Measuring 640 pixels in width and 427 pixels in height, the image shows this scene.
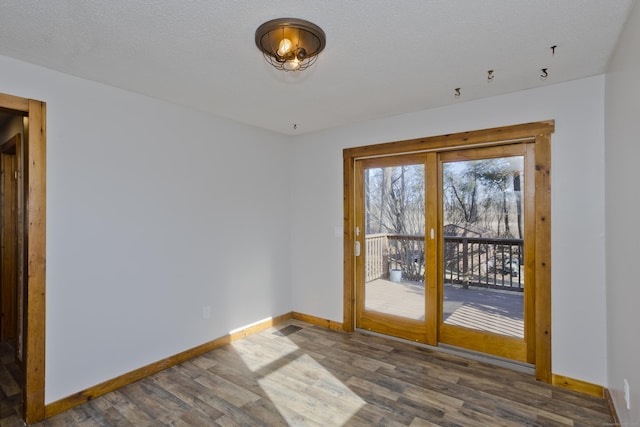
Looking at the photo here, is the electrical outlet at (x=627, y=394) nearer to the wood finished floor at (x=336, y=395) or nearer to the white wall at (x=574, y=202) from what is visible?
the wood finished floor at (x=336, y=395)

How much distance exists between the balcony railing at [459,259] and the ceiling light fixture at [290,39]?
230 centimetres

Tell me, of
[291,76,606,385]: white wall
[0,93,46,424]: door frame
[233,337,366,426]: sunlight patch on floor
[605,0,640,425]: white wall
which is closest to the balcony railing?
[291,76,606,385]: white wall

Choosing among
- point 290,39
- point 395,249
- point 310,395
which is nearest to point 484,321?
point 395,249

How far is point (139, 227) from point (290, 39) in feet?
6.73

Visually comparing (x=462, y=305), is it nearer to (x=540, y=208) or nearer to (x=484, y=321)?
(x=484, y=321)

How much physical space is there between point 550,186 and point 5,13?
147 inches

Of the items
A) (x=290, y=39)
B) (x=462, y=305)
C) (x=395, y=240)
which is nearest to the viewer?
(x=290, y=39)

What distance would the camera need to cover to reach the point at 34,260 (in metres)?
2.29

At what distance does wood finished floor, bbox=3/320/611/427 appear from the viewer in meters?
2.29

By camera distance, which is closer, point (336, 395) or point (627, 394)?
point (627, 394)

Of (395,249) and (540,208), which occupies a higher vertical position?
(540,208)

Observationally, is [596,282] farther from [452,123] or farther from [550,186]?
[452,123]

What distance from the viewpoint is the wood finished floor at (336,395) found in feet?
7.52

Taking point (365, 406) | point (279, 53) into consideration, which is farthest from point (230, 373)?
point (279, 53)
